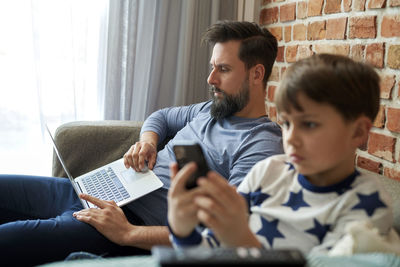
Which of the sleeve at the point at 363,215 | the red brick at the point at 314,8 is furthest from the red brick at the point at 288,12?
the sleeve at the point at 363,215

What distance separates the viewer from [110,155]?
162cm

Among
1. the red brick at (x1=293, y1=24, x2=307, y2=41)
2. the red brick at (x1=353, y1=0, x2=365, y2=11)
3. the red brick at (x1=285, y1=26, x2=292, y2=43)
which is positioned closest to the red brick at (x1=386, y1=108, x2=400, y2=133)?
the red brick at (x1=353, y1=0, x2=365, y2=11)

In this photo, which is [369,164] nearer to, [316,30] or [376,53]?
[376,53]

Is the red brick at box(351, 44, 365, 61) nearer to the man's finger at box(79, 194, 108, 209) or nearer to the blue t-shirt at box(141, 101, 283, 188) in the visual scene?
the blue t-shirt at box(141, 101, 283, 188)

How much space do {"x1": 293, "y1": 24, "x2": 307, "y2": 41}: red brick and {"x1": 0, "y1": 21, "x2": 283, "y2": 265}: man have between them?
0.77ft

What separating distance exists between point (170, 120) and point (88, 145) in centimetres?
35

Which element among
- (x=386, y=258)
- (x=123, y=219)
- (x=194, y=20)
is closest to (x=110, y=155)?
(x=123, y=219)

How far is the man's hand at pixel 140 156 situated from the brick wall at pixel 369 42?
705mm

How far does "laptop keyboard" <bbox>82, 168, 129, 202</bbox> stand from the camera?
4.35 feet

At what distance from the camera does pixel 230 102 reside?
1.38 metres

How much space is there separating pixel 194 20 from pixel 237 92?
2.77 feet

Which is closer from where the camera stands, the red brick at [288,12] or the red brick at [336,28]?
the red brick at [336,28]

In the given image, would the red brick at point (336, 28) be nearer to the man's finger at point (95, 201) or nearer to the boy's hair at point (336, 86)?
the boy's hair at point (336, 86)

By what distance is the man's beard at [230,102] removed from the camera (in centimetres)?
138
